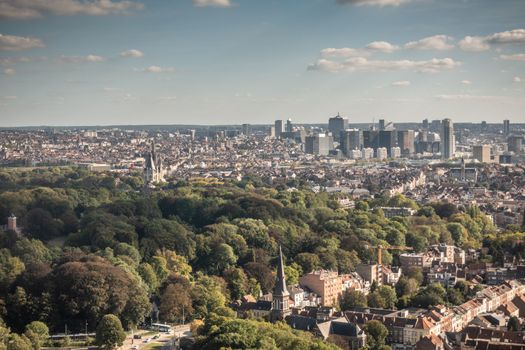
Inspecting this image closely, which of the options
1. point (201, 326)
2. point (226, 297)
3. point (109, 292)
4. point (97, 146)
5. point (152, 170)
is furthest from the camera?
point (97, 146)

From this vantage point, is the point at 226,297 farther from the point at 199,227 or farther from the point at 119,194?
the point at 119,194

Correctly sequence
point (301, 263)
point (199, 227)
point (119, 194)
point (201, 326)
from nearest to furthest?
point (201, 326)
point (301, 263)
point (199, 227)
point (119, 194)

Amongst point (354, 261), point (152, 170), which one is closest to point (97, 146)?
point (152, 170)

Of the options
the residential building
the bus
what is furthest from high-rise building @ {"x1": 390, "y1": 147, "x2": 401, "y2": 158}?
the bus

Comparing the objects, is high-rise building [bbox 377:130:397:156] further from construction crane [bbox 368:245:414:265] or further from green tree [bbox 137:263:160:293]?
green tree [bbox 137:263:160:293]

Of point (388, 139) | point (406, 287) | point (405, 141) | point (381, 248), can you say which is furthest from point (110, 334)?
point (405, 141)

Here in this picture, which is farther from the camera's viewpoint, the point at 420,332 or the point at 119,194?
the point at 119,194

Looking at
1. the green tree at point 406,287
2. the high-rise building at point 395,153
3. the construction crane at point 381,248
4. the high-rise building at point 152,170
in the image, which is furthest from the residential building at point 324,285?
the high-rise building at point 395,153
